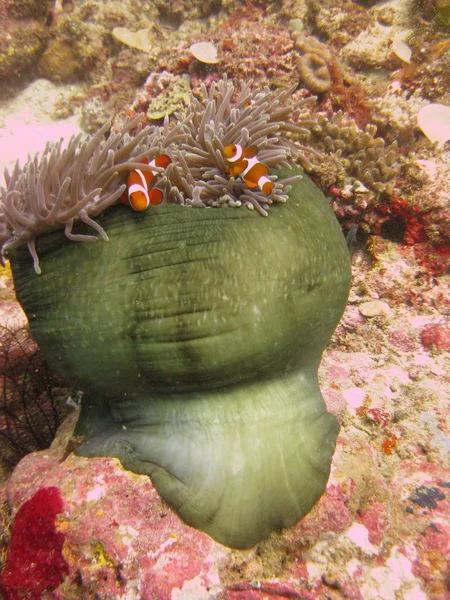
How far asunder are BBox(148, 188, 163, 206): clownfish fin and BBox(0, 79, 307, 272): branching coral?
5 cm

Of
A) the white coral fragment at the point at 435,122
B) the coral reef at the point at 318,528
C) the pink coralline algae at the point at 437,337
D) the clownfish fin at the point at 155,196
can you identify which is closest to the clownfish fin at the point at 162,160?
the clownfish fin at the point at 155,196

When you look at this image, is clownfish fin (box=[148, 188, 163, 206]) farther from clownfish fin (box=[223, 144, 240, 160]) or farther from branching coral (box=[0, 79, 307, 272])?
clownfish fin (box=[223, 144, 240, 160])

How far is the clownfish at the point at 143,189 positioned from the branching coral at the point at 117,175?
0.04 metres

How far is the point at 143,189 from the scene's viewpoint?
5.85 feet

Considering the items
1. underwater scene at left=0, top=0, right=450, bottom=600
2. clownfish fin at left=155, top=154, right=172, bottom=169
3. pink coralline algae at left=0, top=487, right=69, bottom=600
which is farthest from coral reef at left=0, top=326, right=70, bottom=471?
clownfish fin at left=155, top=154, right=172, bottom=169

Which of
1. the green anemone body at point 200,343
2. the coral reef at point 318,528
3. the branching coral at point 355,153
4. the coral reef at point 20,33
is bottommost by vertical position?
the coral reef at point 318,528

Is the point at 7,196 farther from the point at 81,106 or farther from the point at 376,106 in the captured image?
the point at 81,106

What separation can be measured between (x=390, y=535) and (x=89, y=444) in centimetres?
140

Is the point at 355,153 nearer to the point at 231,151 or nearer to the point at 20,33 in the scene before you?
the point at 231,151

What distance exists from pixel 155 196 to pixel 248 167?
457 millimetres

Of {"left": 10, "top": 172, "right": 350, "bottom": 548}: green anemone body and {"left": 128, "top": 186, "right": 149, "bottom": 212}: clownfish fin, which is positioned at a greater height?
{"left": 128, "top": 186, "right": 149, "bottom": 212}: clownfish fin

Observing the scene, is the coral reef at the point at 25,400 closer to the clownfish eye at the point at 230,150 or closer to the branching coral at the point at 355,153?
the clownfish eye at the point at 230,150

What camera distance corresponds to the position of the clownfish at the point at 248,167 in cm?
189

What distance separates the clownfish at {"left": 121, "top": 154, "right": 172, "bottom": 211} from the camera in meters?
1.76
